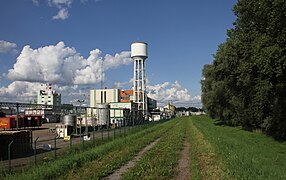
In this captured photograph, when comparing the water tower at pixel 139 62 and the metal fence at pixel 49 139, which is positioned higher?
the water tower at pixel 139 62

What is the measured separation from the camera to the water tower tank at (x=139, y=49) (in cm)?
10025

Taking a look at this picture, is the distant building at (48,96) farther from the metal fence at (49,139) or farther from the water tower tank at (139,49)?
the metal fence at (49,139)

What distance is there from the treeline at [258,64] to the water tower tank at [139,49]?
1994 inches

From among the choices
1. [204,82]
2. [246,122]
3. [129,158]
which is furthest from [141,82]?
[129,158]

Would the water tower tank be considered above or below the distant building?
above

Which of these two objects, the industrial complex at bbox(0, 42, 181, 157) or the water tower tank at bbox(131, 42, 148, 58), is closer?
the industrial complex at bbox(0, 42, 181, 157)

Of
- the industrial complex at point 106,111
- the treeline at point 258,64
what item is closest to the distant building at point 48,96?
the industrial complex at point 106,111

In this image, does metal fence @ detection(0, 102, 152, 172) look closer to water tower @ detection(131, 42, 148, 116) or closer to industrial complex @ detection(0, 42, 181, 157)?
industrial complex @ detection(0, 42, 181, 157)

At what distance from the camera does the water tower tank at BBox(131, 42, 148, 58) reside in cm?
10025

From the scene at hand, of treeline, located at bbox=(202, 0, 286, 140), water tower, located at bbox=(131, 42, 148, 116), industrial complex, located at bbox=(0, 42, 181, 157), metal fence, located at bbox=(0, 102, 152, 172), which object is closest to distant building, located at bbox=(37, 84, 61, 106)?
industrial complex, located at bbox=(0, 42, 181, 157)

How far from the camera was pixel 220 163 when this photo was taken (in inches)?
523

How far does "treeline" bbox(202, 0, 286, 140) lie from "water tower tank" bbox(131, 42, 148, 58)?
50.6 m

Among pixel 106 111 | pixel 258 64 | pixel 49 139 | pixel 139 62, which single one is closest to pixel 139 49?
pixel 139 62

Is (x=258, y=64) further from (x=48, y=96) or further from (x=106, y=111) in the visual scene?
(x=48, y=96)
